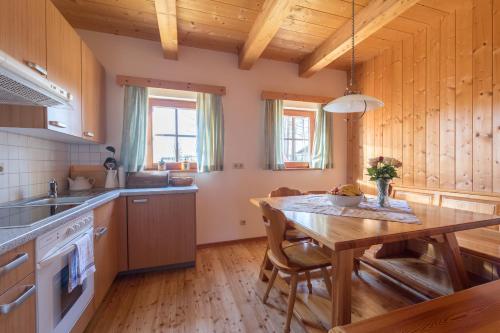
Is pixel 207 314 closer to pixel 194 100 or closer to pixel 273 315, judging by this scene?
pixel 273 315

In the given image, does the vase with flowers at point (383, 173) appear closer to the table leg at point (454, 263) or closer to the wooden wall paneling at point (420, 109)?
the table leg at point (454, 263)

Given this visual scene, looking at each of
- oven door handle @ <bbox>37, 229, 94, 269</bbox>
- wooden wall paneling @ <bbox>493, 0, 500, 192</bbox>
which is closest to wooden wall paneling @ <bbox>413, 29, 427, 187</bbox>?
wooden wall paneling @ <bbox>493, 0, 500, 192</bbox>

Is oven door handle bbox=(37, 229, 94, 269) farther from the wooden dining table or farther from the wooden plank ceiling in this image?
the wooden plank ceiling

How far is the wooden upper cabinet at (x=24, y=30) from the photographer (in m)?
1.09

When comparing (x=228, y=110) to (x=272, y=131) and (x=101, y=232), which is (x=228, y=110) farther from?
(x=101, y=232)

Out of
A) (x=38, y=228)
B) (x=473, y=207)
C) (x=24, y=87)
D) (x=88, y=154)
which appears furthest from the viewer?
(x=88, y=154)

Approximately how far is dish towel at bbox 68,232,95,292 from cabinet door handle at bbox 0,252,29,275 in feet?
1.30

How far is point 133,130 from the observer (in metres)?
2.56

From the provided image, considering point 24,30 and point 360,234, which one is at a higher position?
point 24,30

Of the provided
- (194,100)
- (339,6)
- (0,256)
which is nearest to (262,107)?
(194,100)

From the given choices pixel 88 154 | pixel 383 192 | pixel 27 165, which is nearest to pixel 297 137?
pixel 383 192

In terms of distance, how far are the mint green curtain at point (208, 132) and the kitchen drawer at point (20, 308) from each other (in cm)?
198

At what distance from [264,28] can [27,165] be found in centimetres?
238

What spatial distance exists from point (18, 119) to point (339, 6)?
275 centimetres
